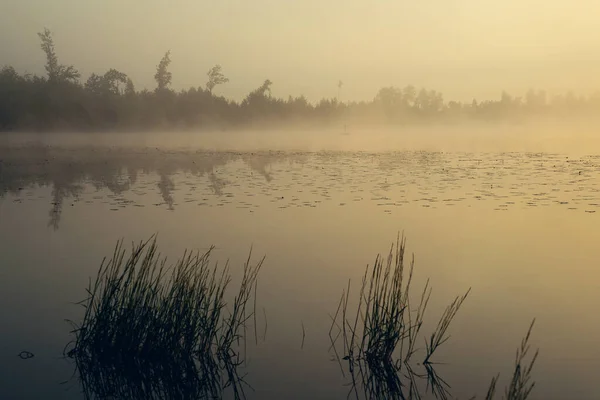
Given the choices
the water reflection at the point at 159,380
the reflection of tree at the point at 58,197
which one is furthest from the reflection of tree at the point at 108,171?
the water reflection at the point at 159,380

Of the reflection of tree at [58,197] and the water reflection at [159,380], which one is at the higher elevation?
the reflection of tree at [58,197]

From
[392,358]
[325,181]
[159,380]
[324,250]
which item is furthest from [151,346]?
[325,181]

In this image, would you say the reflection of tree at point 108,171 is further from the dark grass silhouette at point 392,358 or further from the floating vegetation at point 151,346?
the dark grass silhouette at point 392,358

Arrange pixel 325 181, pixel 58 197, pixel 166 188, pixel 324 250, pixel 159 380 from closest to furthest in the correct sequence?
pixel 159 380, pixel 324 250, pixel 58 197, pixel 166 188, pixel 325 181

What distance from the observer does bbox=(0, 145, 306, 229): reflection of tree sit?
22.8m

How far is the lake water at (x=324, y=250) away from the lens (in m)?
7.27

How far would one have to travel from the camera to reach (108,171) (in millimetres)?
30641

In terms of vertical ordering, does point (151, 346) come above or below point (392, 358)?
above

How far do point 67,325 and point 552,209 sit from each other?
1342cm

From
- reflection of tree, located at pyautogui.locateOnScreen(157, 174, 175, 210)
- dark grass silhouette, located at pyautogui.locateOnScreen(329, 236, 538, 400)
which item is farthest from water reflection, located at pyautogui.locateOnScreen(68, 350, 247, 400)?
reflection of tree, located at pyautogui.locateOnScreen(157, 174, 175, 210)

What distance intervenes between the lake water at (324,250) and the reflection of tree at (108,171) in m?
0.19

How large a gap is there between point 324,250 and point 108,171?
19959mm

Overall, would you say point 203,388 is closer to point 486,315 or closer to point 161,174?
point 486,315

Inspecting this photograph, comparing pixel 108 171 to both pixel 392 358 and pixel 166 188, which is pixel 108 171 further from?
pixel 392 358
